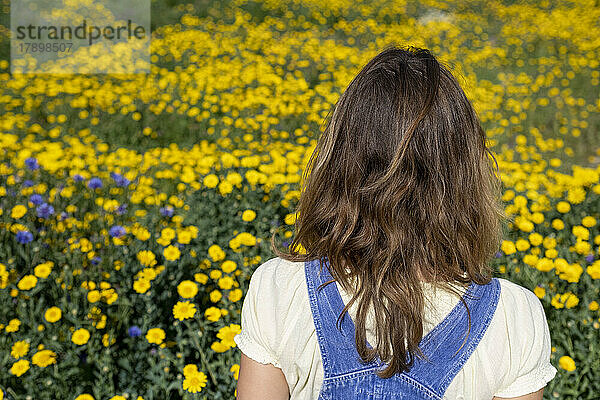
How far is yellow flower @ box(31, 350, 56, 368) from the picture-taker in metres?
2.21

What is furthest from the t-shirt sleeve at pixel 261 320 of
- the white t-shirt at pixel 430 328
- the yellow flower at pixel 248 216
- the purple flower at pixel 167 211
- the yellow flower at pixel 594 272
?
the purple flower at pixel 167 211

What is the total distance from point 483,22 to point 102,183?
618 centimetres

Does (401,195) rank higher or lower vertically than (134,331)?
higher

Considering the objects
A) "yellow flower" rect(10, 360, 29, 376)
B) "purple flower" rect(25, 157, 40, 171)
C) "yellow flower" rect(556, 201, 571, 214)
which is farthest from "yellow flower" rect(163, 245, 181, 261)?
"yellow flower" rect(556, 201, 571, 214)

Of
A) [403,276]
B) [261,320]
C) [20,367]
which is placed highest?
[403,276]

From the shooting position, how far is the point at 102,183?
3652 millimetres

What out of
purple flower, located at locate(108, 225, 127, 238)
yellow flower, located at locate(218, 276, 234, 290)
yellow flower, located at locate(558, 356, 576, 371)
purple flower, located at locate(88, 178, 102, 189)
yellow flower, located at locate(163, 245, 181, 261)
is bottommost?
purple flower, located at locate(88, 178, 102, 189)

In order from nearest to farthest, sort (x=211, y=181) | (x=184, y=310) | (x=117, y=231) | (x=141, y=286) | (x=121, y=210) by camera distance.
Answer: (x=184, y=310)
(x=141, y=286)
(x=117, y=231)
(x=121, y=210)
(x=211, y=181)

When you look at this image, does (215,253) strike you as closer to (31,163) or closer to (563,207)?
(31,163)

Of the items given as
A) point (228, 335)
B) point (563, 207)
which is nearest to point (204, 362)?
point (228, 335)

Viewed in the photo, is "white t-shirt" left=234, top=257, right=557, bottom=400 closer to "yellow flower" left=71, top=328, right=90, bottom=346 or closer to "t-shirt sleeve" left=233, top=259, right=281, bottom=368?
"t-shirt sleeve" left=233, top=259, right=281, bottom=368

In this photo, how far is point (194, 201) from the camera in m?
3.44

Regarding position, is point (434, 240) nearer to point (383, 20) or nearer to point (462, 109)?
point (462, 109)

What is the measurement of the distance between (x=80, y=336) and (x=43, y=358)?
6.5 inches
